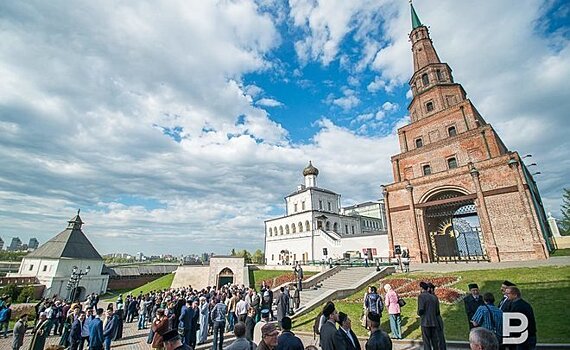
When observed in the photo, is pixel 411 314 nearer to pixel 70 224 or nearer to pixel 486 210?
pixel 486 210

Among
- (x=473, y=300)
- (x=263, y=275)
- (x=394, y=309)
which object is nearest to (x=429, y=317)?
(x=473, y=300)

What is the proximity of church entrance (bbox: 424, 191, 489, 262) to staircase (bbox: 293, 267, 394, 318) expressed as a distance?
8.46 m

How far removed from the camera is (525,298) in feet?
36.6

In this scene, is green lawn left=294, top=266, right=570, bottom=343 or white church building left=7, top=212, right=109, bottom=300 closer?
green lawn left=294, top=266, right=570, bottom=343

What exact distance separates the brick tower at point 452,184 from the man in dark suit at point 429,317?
1836cm

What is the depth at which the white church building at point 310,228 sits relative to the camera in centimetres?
3933

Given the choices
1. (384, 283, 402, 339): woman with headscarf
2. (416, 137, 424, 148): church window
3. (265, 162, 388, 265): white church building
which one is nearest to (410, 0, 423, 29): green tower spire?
(416, 137, 424, 148): church window

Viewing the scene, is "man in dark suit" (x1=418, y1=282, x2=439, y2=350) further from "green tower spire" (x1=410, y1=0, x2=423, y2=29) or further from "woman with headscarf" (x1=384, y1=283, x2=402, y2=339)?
"green tower spire" (x1=410, y1=0, x2=423, y2=29)

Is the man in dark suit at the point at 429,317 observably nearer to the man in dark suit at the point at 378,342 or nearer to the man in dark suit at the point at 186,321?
the man in dark suit at the point at 378,342

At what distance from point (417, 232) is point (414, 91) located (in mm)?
16913

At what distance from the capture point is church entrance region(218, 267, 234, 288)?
36.3m

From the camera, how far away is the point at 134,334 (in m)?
14.3

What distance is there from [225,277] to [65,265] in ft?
85.8

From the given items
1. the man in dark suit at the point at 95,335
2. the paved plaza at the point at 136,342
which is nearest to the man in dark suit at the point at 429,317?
the paved plaza at the point at 136,342
